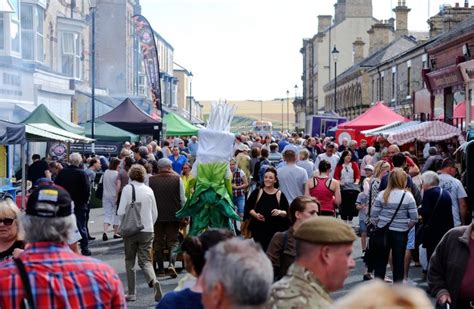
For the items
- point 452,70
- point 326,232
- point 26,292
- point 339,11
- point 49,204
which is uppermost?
point 339,11

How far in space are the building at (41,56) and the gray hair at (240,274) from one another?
25323mm

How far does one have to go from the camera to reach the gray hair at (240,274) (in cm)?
324

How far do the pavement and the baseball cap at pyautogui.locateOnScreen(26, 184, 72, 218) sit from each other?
6291 mm

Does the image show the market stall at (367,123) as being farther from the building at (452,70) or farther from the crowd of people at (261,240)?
the crowd of people at (261,240)

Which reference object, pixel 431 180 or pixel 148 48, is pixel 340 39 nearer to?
pixel 148 48

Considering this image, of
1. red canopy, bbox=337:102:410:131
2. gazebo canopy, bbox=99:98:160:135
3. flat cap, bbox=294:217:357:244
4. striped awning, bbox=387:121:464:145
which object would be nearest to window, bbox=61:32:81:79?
gazebo canopy, bbox=99:98:160:135

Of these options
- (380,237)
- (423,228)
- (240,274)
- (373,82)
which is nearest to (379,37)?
(373,82)

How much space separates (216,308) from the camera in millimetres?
3316

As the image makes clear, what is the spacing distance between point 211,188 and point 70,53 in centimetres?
2913

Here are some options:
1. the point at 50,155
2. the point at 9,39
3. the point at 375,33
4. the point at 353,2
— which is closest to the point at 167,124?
the point at 9,39

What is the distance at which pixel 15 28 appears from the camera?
1182 inches

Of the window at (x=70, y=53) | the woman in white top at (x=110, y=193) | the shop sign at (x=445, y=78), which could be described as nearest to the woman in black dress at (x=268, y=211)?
the woman in white top at (x=110, y=193)

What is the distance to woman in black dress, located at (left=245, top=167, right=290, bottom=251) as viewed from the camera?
10.7 m

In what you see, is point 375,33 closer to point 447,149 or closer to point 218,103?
point 447,149
